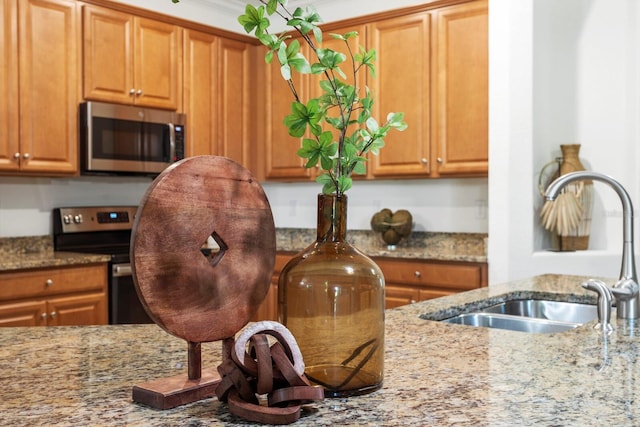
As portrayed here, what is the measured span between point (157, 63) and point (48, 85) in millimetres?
740

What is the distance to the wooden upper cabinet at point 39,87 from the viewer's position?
11.7 ft

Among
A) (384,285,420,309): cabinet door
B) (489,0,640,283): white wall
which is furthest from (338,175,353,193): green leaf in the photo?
(384,285,420,309): cabinet door

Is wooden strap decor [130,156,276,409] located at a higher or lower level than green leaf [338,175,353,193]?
lower

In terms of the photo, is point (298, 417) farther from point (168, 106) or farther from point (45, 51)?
point (168, 106)

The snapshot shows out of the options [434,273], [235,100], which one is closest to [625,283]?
[434,273]

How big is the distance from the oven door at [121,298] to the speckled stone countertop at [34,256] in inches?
4.2

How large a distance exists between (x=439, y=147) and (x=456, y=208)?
19.6 inches

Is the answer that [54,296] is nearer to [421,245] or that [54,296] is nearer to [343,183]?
[421,245]

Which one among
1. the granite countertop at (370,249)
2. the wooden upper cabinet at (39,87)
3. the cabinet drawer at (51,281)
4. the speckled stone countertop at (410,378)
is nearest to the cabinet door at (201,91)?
the wooden upper cabinet at (39,87)

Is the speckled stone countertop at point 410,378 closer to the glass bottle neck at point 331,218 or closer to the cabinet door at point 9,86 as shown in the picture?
the glass bottle neck at point 331,218

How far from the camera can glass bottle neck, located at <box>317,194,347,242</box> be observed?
96 centimetres

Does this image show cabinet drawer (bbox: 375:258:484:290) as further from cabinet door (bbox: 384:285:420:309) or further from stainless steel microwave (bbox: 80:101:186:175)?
stainless steel microwave (bbox: 80:101:186:175)

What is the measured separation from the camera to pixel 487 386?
0.98m

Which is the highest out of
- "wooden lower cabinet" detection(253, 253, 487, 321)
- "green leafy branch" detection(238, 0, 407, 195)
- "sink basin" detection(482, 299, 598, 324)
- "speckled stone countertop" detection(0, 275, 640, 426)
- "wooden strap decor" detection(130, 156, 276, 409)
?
"green leafy branch" detection(238, 0, 407, 195)
